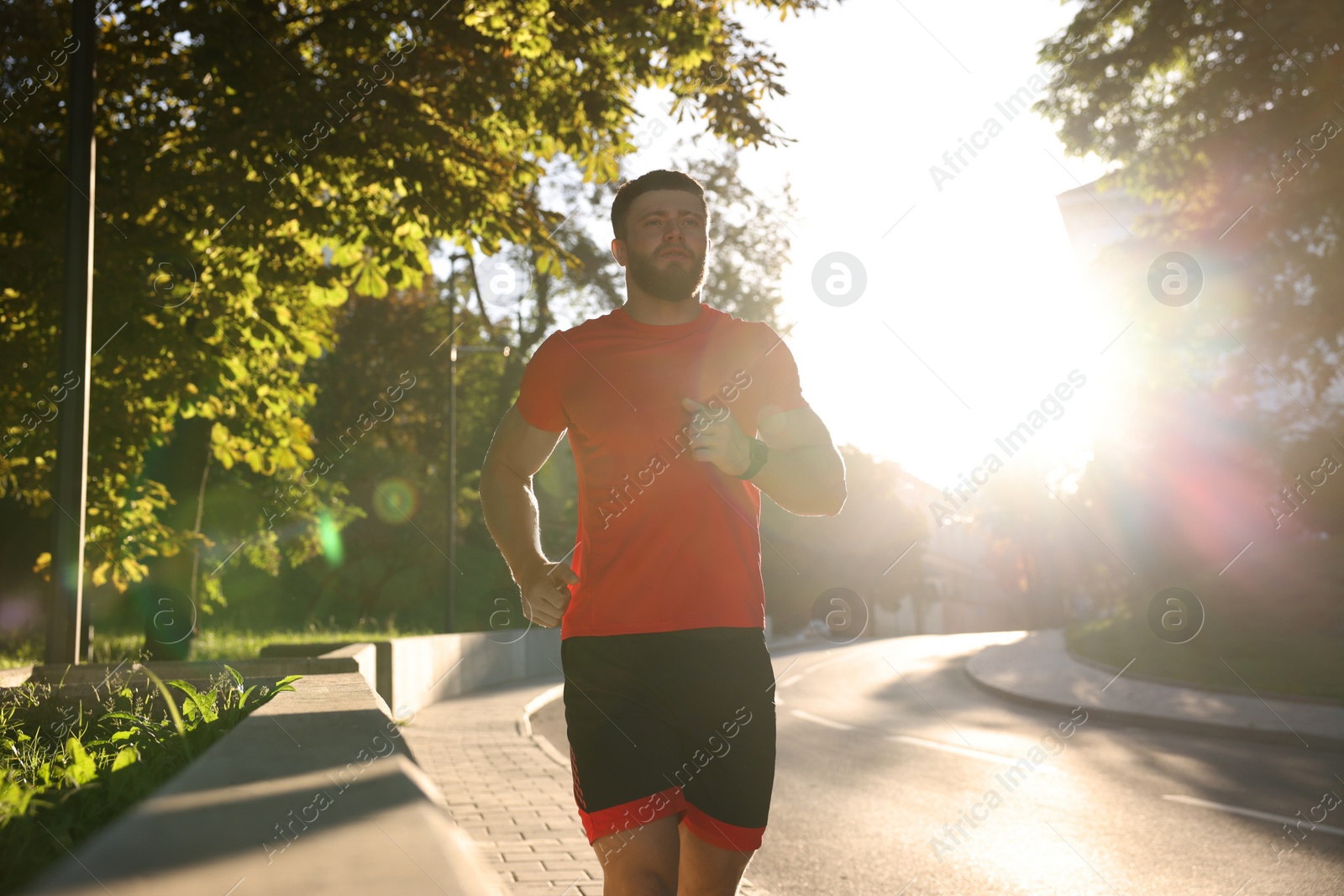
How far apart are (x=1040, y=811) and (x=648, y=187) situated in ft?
19.8

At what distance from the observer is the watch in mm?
2859

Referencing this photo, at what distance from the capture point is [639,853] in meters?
2.81

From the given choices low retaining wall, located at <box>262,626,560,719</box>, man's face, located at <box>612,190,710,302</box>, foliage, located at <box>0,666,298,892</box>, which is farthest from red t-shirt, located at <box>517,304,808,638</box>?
low retaining wall, located at <box>262,626,560,719</box>

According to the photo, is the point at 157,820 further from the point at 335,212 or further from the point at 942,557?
the point at 942,557

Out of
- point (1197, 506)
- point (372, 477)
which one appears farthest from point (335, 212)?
point (372, 477)

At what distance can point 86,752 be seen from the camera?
3.87m

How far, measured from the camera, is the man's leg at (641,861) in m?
2.80

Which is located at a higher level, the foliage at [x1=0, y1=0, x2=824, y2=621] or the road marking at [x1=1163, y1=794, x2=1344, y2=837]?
the foliage at [x1=0, y1=0, x2=824, y2=621]

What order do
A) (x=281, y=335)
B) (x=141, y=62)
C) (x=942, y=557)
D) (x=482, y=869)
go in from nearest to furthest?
(x=482, y=869) < (x=141, y=62) < (x=281, y=335) < (x=942, y=557)

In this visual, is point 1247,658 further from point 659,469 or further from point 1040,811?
point 659,469

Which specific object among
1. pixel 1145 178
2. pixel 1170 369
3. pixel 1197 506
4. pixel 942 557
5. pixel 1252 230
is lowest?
pixel 942 557

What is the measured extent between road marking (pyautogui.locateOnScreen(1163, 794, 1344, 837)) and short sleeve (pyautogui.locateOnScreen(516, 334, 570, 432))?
5.90 metres

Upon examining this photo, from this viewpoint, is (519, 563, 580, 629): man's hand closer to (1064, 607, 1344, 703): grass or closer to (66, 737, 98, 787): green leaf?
(66, 737, 98, 787): green leaf

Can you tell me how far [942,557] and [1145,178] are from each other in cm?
7411
